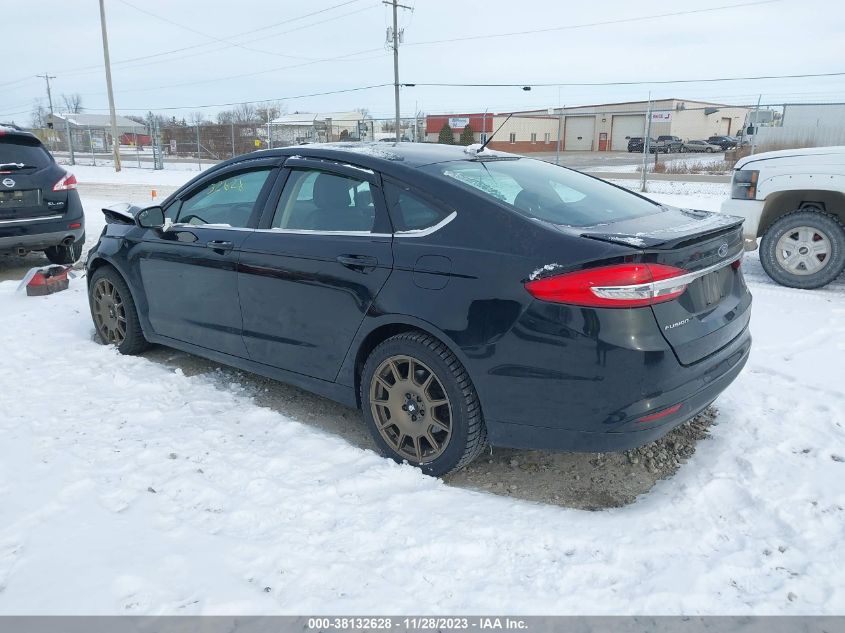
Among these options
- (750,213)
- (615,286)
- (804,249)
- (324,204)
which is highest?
(324,204)

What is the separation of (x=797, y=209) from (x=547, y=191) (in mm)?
4653

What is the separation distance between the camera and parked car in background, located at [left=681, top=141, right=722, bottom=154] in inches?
1682

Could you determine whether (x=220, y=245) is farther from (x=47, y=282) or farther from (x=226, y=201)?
(x=47, y=282)

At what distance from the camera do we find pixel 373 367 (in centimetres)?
331

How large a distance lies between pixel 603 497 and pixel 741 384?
166 centimetres

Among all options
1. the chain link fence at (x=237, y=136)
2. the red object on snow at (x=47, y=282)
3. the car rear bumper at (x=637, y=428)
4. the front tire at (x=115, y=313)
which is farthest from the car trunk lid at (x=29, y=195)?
the chain link fence at (x=237, y=136)

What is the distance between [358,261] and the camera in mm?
3316

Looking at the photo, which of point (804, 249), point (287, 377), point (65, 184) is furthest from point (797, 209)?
point (65, 184)

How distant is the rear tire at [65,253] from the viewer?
8.32 m

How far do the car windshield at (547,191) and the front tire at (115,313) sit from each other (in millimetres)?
2778

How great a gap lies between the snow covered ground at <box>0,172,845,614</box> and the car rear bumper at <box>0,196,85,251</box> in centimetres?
391

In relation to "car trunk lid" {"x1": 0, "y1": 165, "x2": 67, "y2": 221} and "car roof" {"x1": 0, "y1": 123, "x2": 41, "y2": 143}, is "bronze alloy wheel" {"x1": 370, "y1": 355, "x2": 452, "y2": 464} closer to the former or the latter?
"car trunk lid" {"x1": 0, "y1": 165, "x2": 67, "y2": 221}

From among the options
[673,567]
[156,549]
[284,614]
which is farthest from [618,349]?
[156,549]

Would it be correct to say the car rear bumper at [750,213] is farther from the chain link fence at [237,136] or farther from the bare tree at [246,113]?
the bare tree at [246,113]
